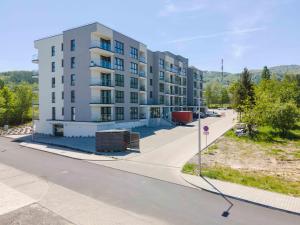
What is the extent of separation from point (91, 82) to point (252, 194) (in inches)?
1060

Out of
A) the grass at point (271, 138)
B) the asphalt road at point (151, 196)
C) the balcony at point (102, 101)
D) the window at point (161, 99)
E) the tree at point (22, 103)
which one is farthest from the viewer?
the window at point (161, 99)

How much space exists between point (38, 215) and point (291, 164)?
18739 millimetres

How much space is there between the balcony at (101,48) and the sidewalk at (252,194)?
984 inches

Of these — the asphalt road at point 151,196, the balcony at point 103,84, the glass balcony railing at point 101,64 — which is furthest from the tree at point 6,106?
the asphalt road at point 151,196

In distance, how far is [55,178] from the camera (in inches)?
615

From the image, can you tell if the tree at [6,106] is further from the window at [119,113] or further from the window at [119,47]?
the window at [119,47]

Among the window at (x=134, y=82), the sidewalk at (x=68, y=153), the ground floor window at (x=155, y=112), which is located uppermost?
the window at (x=134, y=82)

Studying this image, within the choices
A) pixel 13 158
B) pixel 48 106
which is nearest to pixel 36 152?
pixel 13 158

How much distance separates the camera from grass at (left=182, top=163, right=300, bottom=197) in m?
13.4

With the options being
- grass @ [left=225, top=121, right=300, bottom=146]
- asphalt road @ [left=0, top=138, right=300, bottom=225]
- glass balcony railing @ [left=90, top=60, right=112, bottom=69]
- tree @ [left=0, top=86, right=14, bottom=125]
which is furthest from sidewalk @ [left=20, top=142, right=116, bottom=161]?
tree @ [left=0, top=86, right=14, bottom=125]

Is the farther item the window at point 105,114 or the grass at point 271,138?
the window at point 105,114

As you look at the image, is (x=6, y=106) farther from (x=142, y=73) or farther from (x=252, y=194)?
(x=252, y=194)

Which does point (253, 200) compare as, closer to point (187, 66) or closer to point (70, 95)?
point (70, 95)

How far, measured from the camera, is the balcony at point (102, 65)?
33.8 metres
